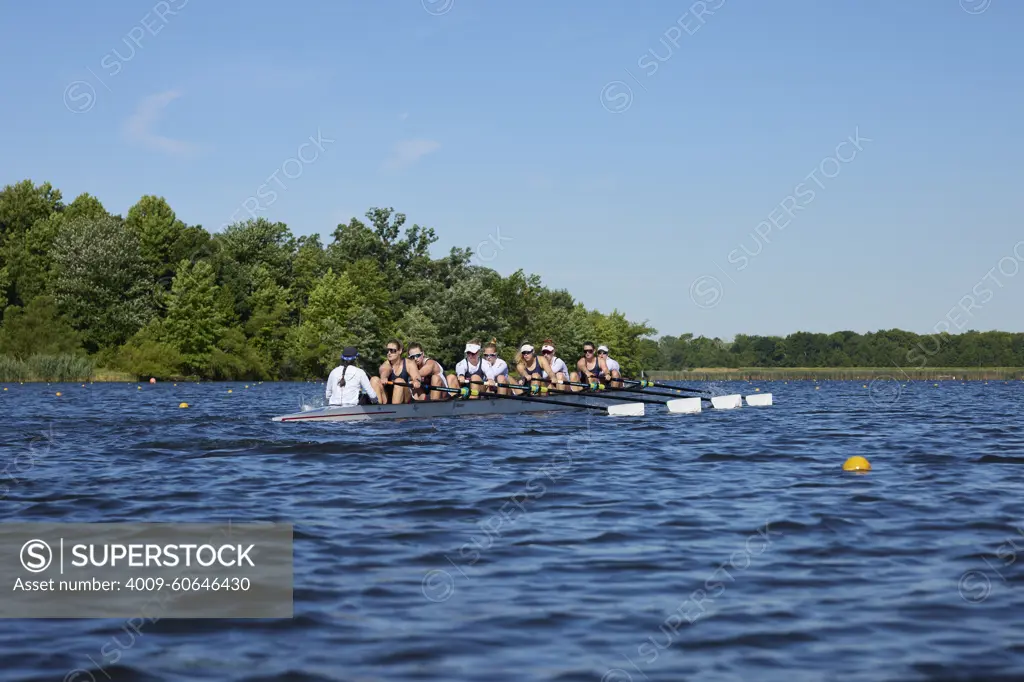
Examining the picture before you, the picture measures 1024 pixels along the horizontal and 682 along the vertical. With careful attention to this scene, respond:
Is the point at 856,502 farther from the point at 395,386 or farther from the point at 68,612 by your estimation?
the point at 395,386

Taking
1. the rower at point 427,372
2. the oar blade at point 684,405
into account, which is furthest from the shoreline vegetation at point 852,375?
the rower at point 427,372

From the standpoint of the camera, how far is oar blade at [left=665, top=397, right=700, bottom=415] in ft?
90.7

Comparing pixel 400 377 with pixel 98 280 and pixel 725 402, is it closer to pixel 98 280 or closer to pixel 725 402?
pixel 725 402

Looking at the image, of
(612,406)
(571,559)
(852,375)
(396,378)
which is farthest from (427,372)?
Result: (852,375)

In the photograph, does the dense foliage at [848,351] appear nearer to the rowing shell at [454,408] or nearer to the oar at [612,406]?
the rowing shell at [454,408]

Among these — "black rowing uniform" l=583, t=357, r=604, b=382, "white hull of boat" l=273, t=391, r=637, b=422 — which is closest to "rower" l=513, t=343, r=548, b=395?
"white hull of boat" l=273, t=391, r=637, b=422

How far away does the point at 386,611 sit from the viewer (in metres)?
6.58

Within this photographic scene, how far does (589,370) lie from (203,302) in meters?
56.0

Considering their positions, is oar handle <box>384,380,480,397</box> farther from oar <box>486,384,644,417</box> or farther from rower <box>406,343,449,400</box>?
oar <box>486,384,644,417</box>

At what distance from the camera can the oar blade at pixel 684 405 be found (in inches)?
1089

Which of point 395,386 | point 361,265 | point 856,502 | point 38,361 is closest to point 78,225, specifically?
point 38,361

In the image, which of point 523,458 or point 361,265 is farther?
Answer: point 361,265

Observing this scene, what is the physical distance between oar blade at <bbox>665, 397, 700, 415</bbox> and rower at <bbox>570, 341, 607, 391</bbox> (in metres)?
2.73

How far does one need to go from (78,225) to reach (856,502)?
79.4 m
